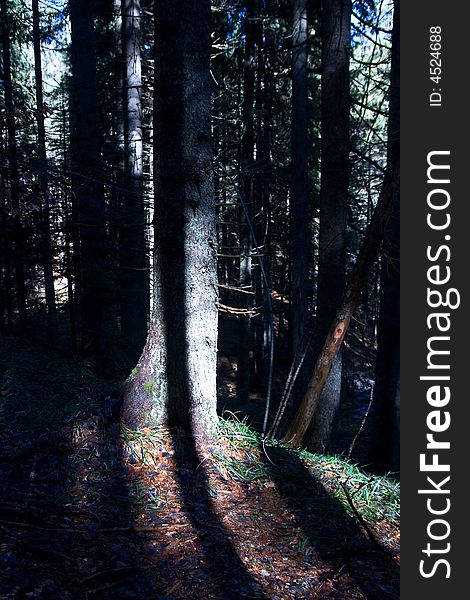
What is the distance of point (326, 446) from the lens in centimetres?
720

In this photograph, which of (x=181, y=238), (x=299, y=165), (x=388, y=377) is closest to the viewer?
(x=181, y=238)

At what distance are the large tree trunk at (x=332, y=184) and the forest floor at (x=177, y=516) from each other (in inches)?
83.7

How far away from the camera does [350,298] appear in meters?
5.43

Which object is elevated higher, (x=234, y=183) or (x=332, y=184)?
(x=332, y=184)

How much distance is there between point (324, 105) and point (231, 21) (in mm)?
7312

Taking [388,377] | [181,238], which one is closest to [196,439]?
[181,238]

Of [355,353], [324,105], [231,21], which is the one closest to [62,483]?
[324,105]

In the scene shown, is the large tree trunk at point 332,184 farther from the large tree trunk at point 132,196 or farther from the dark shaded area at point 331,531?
the large tree trunk at point 132,196

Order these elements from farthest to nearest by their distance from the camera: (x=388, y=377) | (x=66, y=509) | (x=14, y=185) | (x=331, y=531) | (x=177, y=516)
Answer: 1. (x=388, y=377)
2. (x=14, y=185)
3. (x=331, y=531)
4. (x=177, y=516)
5. (x=66, y=509)

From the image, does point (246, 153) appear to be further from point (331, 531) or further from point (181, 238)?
point (331, 531)

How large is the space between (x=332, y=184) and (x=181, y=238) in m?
3.52

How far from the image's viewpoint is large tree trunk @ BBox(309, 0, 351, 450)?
6.94 metres

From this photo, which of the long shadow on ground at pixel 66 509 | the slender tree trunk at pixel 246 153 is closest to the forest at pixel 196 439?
the long shadow on ground at pixel 66 509

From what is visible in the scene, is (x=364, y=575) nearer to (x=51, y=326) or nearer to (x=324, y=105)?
(x=324, y=105)
